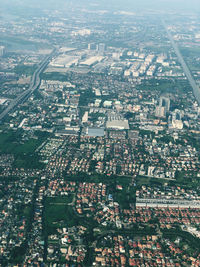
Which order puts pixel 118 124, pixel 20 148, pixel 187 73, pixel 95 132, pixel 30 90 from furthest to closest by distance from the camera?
pixel 187 73, pixel 30 90, pixel 118 124, pixel 95 132, pixel 20 148

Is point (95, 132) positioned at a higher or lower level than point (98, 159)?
higher

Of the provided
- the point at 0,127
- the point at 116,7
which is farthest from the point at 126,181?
the point at 116,7

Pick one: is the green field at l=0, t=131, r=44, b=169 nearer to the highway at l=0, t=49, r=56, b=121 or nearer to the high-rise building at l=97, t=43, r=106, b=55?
the highway at l=0, t=49, r=56, b=121

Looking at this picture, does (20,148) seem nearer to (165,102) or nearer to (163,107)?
(163,107)

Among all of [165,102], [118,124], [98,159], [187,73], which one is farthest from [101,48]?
[98,159]

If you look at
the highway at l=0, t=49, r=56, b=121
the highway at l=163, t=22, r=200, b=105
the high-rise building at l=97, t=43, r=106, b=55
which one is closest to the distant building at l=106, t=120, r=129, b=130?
the highway at l=0, t=49, r=56, b=121

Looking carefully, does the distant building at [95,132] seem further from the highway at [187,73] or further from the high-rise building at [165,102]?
the highway at [187,73]

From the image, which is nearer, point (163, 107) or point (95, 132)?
point (95, 132)

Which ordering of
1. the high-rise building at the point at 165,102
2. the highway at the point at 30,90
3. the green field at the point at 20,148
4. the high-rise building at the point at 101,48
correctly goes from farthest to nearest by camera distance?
1. the high-rise building at the point at 101,48
2. the high-rise building at the point at 165,102
3. the highway at the point at 30,90
4. the green field at the point at 20,148

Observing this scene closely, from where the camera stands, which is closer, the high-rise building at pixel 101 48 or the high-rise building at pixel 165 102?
the high-rise building at pixel 165 102

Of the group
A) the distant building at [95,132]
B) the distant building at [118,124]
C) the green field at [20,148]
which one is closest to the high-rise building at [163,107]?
the distant building at [118,124]

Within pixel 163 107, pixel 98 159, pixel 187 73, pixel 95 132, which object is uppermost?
pixel 187 73

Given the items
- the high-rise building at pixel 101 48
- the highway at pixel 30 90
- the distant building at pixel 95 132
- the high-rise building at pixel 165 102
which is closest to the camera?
the distant building at pixel 95 132

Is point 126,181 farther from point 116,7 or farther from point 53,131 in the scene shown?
point 116,7
